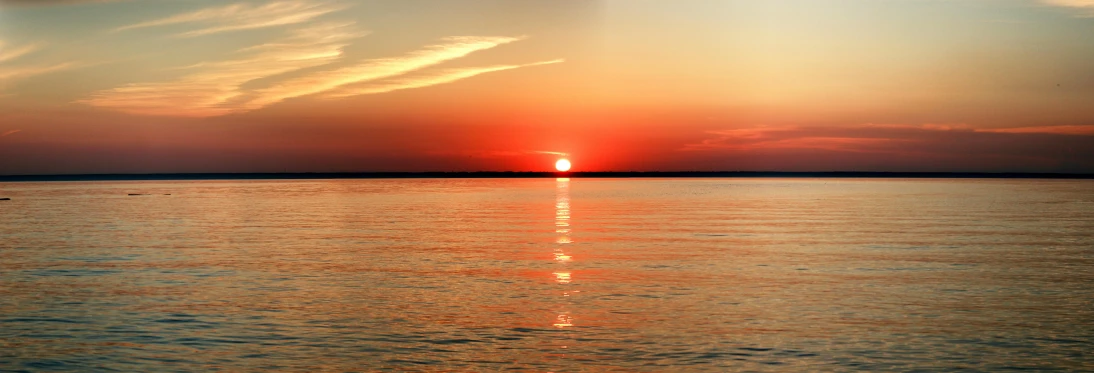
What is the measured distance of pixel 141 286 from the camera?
28.8 m

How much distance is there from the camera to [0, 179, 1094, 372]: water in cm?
1825

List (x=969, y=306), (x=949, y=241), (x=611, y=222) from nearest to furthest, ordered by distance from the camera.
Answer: (x=969, y=306), (x=949, y=241), (x=611, y=222)

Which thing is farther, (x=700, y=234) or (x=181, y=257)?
(x=700, y=234)

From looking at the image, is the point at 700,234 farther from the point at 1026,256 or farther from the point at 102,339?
the point at 102,339

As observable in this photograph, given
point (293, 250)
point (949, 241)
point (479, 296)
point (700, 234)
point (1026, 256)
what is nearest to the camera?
point (479, 296)

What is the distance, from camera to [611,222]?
205ft

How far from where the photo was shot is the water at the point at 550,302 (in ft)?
59.9

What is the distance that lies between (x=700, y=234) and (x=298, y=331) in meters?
31.4

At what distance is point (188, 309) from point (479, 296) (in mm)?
7199

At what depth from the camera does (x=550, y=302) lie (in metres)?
24.9

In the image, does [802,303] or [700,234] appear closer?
[802,303]

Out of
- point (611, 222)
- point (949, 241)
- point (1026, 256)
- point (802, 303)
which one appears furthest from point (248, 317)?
point (611, 222)

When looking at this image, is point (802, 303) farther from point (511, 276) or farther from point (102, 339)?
point (102, 339)

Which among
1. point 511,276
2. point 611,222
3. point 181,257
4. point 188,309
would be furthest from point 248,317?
point 611,222
